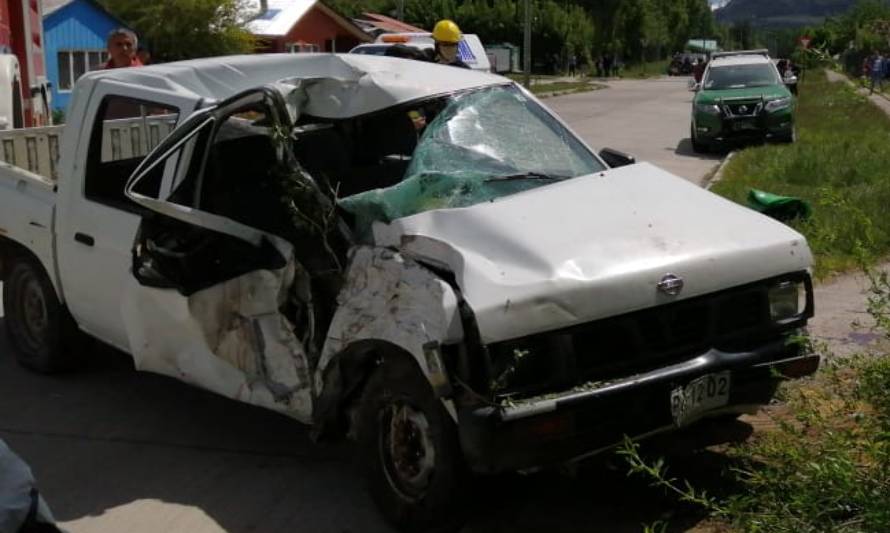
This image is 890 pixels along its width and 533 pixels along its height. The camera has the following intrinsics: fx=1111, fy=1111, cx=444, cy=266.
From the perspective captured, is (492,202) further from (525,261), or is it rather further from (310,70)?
(310,70)

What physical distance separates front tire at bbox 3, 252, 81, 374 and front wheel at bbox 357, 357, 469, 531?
114 inches

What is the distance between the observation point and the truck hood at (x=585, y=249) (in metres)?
4.09

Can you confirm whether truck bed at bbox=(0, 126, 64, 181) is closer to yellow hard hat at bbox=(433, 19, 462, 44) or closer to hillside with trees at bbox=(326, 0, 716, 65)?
yellow hard hat at bbox=(433, 19, 462, 44)

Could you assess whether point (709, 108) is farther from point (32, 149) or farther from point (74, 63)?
point (74, 63)

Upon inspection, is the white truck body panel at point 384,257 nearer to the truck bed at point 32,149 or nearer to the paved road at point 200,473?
the paved road at point 200,473

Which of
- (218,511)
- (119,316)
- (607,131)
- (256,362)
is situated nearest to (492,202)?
(256,362)

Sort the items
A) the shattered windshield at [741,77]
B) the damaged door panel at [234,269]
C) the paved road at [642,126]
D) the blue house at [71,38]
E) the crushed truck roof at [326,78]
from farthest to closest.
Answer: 1. the blue house at [71,38]
2. the shattered windshield at [741,77]
3. the paved road at [642,126]
4. the crushed truck roof at [326,78]
5. the damaged door panel at [234,269]

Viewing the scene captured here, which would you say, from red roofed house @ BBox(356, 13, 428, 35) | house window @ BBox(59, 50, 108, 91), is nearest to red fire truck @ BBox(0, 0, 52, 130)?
house window @ BBox(59, 50, 108, 91)

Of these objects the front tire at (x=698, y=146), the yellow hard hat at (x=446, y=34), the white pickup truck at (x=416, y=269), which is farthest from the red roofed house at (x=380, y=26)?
the white pickup truck at (x=416, y=269)

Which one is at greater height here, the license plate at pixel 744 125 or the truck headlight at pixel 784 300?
the truck headlight at pixel 784 300

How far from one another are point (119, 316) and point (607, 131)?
65.0 ft

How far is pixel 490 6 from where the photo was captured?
249 feet

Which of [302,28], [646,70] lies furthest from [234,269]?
[646,70]

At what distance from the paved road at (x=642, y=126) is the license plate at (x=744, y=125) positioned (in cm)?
75
